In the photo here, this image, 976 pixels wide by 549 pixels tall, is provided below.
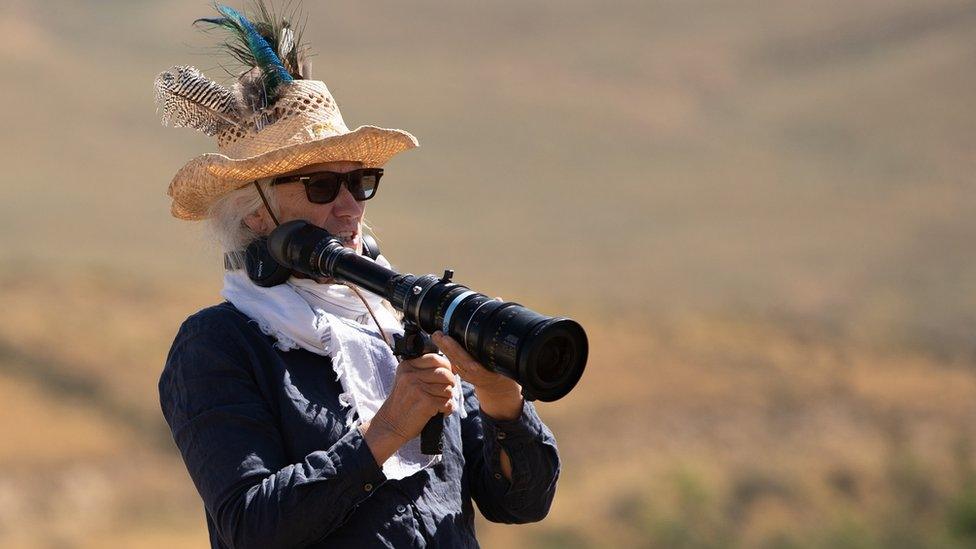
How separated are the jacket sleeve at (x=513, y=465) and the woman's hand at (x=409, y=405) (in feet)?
1.01

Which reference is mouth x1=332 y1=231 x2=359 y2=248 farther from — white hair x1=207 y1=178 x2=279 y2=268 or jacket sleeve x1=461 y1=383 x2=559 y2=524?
jacket sleeve x1=461 y1=383 x2=559 y2=524

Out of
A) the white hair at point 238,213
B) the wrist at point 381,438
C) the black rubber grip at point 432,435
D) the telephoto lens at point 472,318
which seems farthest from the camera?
the white hair at point 238,213

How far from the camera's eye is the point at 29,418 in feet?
52.1

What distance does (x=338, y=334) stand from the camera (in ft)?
9.96

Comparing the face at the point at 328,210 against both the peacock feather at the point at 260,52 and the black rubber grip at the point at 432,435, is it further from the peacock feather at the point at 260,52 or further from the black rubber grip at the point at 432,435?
the black rubber grip at the point at 432,435

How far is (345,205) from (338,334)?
1.06ft

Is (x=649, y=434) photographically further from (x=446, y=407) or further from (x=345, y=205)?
(x=446, y=407)

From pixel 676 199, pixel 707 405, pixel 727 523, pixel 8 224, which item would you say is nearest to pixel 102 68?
pixel 8 224

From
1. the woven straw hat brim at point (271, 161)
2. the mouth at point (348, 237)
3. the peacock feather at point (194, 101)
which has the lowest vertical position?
the mouth at point (348, 237)

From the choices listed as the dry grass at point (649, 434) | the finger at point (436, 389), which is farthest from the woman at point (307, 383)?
the dry grass at point (649, 434)

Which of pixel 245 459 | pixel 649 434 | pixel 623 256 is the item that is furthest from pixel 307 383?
pixel 623 256

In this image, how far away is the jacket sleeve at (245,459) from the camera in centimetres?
268

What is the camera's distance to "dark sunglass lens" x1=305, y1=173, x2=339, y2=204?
315 cm

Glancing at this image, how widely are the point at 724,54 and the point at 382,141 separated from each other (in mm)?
31016
